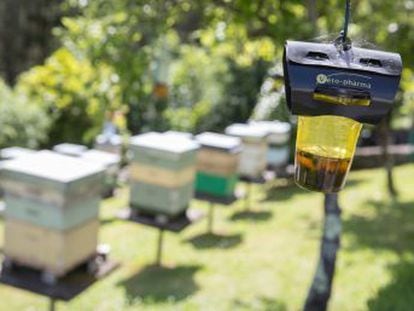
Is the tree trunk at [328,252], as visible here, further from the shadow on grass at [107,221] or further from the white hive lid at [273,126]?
the white hive lid at [273,126]

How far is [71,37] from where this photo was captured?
546 centimetres

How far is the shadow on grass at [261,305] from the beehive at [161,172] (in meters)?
1.27

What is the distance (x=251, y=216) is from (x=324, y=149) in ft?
25.5

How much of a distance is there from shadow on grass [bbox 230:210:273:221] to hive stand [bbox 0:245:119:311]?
5224mm

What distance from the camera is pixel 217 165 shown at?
7.71m

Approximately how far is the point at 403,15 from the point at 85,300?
219 inches

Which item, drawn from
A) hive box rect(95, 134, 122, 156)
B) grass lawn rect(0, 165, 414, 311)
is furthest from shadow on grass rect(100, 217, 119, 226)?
hive box rect(95, 134, 122, 156)

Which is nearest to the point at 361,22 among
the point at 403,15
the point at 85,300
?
the point at 403,15

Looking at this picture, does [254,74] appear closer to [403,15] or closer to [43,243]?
[403,15]

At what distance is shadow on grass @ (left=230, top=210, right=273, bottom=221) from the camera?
989 centimetres

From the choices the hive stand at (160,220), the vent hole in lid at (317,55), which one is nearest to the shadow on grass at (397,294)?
the hive stand at (160,220)

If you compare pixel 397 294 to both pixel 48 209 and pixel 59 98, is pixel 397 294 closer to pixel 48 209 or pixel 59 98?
pixel 48 209

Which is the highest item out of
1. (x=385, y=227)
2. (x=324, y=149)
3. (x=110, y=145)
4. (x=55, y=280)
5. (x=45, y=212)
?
(x=324, y=149)

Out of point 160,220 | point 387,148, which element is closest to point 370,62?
point 160,220
